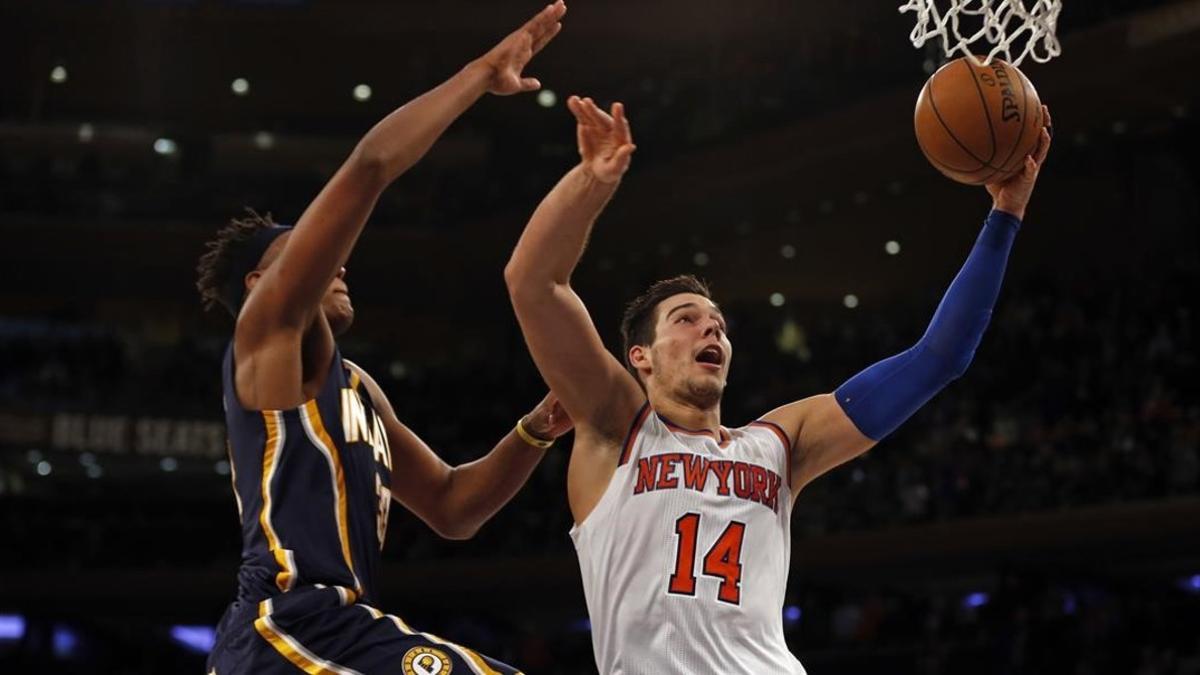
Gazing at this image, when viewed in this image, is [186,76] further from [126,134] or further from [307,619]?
[307,619]

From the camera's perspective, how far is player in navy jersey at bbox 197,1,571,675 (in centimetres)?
377

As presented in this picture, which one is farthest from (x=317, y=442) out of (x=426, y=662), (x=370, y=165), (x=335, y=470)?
(x=370, y=165)

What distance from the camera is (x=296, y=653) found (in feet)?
12.5

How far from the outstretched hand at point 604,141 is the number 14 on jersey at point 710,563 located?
97cm

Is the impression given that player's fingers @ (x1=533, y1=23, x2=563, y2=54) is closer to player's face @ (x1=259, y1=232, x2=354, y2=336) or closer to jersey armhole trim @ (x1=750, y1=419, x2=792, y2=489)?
player's face @ (x1=259, y1=232, x2=354, y2=336)

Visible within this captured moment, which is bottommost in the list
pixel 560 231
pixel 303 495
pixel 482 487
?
pixel 303 495

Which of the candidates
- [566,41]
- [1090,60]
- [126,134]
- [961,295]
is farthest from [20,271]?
[961,295]

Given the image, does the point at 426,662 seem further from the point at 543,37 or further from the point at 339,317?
the point at 543,37

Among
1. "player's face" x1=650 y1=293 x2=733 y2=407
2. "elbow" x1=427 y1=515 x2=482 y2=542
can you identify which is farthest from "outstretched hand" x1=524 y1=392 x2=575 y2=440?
"player's face" x1=650 y1=293 x2=733 y2=407

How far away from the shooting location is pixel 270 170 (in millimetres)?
26141

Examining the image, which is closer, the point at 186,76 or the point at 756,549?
the point at 756,549

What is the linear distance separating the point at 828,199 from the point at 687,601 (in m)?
17.6

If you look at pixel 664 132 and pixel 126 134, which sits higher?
pixel 126 134

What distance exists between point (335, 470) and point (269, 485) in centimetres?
16
